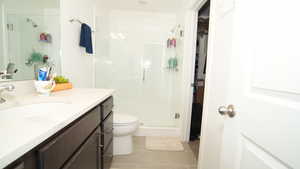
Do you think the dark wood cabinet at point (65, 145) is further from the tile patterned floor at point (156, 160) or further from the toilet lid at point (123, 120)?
the tile patterned floor at point (156, 160)

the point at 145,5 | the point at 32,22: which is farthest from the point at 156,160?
the point at 145,5

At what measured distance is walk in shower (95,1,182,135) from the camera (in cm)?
264

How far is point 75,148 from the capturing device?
29.2 inches

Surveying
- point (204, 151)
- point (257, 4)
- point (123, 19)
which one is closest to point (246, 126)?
point (257, 4)

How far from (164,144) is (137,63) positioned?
1.55 meters

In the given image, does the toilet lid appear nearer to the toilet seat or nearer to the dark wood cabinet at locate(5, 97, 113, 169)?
the toilet seat

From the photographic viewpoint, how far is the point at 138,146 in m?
2.03

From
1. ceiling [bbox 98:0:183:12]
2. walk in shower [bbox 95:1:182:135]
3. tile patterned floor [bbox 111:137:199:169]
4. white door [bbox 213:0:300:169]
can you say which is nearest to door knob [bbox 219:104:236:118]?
white door [bbox 213:0:300:169]

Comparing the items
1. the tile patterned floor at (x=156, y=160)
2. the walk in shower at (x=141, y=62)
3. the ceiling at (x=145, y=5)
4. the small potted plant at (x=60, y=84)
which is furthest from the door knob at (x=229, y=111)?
the ceiling at (x=145, y=5)

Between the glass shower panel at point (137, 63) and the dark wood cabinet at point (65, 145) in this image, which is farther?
the glass shower panel at point (137, 63)

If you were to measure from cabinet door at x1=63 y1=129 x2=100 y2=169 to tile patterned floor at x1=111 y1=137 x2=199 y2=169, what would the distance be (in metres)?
0.65

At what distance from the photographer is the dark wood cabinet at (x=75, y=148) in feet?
1.64

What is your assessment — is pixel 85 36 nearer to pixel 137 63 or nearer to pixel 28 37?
pixel 28 37

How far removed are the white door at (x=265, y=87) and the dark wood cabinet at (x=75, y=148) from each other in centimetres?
81
